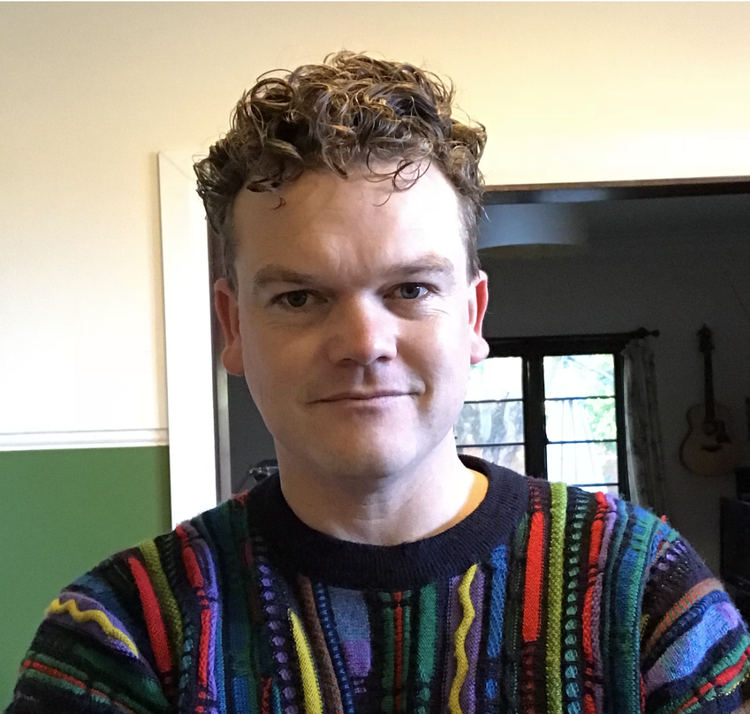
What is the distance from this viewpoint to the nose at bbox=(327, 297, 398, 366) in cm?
66

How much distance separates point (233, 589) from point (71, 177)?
1.20m

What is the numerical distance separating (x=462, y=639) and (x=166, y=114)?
1.33 meters

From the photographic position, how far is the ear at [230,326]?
782 millimetres

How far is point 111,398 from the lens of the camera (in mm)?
1628

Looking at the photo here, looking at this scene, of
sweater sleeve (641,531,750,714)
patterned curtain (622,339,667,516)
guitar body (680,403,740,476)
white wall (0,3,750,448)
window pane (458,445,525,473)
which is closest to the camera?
sweater sleeve (641,531,750,714)

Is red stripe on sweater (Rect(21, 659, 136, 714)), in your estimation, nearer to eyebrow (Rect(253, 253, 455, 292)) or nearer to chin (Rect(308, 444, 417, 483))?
chin (Rect(308, 444, 417, 483))

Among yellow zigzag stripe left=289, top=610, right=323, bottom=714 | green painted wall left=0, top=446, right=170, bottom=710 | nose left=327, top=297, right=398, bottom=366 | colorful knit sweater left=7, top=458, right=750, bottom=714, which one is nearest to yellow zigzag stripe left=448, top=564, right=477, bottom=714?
colorful knit sweater left=7, top=458, right=750, bottom=714

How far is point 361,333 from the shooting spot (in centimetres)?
66

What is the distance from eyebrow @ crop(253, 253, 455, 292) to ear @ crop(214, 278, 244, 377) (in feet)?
0.25

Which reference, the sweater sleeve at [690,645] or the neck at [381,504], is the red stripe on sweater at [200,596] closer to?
the neck at [381,504]

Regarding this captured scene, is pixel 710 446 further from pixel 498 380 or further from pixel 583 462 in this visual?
pixel 498 380

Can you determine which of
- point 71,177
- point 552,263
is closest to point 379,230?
point 71,177

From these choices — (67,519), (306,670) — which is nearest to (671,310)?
(67,519)

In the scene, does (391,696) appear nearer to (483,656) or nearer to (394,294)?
(483,656)
